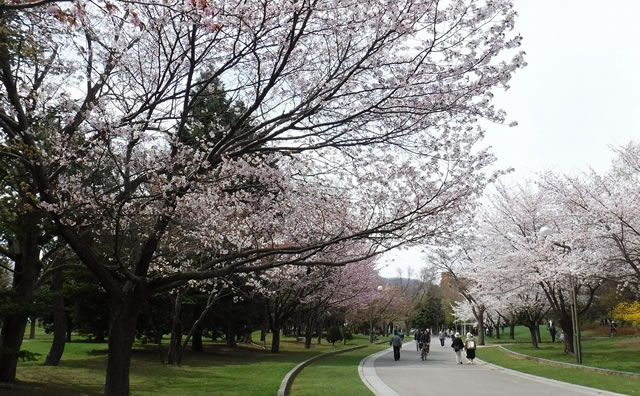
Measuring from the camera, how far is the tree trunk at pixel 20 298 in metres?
11.0

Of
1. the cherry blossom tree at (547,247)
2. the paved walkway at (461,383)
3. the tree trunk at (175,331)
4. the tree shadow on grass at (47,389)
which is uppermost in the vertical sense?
the cherry blossom tree at (547,247)

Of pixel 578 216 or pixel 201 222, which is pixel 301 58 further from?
pixel 578 216

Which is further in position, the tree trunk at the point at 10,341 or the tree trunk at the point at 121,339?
the tree trunk at the point at 10,341

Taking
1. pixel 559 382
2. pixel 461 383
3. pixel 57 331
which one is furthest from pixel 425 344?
pixel 57 331

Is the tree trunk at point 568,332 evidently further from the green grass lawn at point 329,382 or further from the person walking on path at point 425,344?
the green grass lawn at point 329,382

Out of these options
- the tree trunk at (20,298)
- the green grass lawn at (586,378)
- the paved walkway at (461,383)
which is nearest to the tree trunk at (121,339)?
the tree trunk at (20,298)

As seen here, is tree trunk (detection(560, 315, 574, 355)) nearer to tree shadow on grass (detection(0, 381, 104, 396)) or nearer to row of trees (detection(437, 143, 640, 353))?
row of trees (detection(437, 143, 640, 353))

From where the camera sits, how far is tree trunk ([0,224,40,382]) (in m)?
11.0

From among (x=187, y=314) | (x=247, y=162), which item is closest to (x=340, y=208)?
(x=247, y=162)

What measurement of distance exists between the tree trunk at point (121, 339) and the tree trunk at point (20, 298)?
121 inches

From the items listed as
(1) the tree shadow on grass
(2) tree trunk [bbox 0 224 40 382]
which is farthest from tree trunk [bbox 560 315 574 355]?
(2) tree trunk [bbox 0 224 40 382]

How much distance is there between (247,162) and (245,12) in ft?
9.08

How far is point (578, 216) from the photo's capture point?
19562 mm

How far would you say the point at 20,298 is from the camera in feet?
37.5
